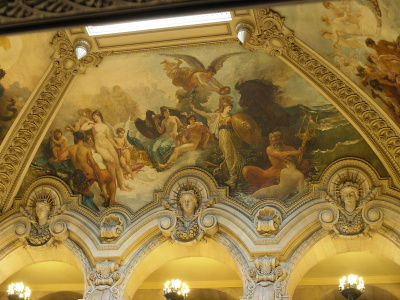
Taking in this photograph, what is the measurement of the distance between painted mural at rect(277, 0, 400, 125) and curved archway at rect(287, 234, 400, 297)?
7.65 feet

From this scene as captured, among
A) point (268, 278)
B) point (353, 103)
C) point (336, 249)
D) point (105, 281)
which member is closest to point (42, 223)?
point (105, 281)

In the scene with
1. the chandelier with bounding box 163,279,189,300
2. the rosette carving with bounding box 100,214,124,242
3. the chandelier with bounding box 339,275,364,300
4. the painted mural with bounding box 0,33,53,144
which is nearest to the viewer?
the chandelier with bounding box 339,275,364,300

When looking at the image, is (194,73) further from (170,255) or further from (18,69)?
(170,255)

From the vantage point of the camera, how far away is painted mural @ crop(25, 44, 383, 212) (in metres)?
11.6

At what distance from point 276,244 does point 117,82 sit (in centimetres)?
449

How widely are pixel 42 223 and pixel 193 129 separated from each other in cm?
365

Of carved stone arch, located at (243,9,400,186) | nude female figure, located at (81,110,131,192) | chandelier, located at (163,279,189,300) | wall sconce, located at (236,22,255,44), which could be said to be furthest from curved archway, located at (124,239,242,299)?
wall sconce, located at (236,22,255,44)

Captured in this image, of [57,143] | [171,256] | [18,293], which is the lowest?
[18,293]

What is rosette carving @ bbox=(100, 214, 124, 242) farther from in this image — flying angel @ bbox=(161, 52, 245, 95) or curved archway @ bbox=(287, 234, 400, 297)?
curved archway @ bbox=(287, 234, 400, 297)

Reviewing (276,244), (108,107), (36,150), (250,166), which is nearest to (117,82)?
(108,107)

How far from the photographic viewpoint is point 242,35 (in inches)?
423

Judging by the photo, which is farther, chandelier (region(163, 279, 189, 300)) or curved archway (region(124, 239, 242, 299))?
curved archway (region(124, 239, 242, 299))

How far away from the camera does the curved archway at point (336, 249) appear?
36.4 ft

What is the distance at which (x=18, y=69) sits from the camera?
11609 millimetres
